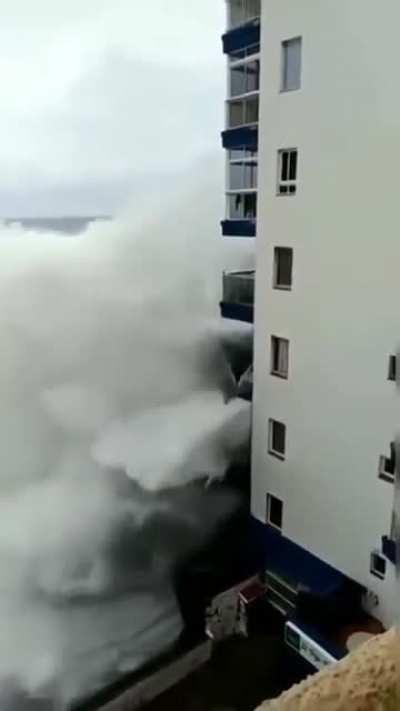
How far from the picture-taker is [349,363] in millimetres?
2018

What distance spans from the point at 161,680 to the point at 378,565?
2.46 feet

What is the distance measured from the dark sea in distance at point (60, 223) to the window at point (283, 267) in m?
0.55

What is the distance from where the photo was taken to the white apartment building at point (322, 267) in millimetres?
1852

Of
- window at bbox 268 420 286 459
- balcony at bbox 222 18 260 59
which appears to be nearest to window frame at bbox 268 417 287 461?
window at bbox 268 420 286 459

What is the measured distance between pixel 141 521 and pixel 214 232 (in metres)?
0.98

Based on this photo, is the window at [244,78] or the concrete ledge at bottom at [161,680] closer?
the concrete ledge at bottom at [161,680]

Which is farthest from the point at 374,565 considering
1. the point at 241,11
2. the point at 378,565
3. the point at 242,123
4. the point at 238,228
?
the point at 241,11

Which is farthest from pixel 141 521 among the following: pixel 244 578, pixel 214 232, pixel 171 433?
pixel 214 232

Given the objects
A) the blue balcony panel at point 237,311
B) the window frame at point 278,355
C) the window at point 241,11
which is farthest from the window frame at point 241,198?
the window at point 241,11

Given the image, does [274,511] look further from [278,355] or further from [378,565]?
[278,355]

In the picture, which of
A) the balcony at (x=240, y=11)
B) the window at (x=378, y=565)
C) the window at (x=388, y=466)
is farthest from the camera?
the balcony at (x=240, y=11)

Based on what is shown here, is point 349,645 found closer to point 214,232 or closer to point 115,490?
point 115,490

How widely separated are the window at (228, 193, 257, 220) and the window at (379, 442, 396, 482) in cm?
86

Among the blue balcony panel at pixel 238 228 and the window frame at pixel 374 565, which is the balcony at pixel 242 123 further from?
the window frame at pixel 374 565
